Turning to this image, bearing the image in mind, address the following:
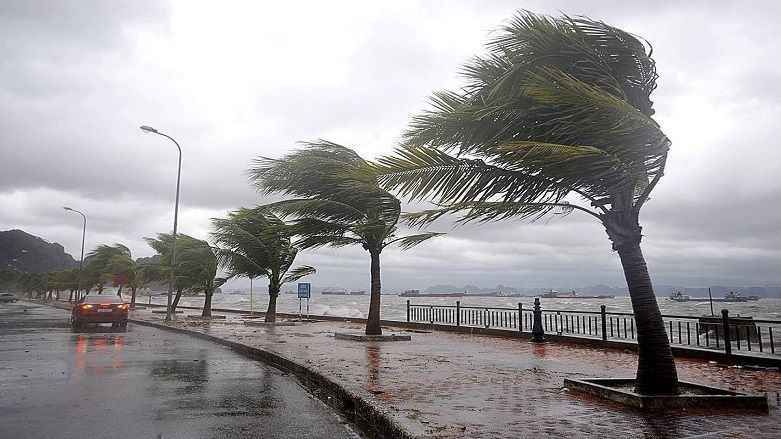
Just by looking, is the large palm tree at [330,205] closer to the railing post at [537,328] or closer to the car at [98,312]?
the railing post at [537,328]

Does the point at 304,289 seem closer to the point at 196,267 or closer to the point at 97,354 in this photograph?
the point at 196,267

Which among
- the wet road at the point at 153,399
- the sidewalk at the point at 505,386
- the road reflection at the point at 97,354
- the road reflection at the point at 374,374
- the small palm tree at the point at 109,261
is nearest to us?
the sidewalk at the point at 505,386

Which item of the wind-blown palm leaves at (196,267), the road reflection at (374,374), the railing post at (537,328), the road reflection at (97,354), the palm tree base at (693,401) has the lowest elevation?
the road reflection at (97,354)

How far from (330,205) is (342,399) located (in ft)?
30.6

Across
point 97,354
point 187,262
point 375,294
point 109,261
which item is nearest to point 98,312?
point 187,262

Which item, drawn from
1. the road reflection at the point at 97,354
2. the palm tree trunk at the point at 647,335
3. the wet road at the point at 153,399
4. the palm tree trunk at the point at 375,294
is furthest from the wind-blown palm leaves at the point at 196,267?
the palm tree trunk at the point at 647,335

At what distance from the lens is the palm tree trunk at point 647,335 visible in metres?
6.91

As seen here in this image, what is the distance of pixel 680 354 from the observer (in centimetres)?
1223

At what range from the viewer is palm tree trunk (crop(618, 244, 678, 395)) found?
22.7 ft

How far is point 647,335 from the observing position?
23.4 ft

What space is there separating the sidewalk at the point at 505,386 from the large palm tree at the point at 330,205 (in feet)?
10.4

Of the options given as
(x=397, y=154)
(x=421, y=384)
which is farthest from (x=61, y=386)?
(x=397, y=154)

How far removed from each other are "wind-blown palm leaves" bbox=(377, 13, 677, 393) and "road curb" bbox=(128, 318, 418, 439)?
2.43 metres

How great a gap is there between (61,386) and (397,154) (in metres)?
5.97
